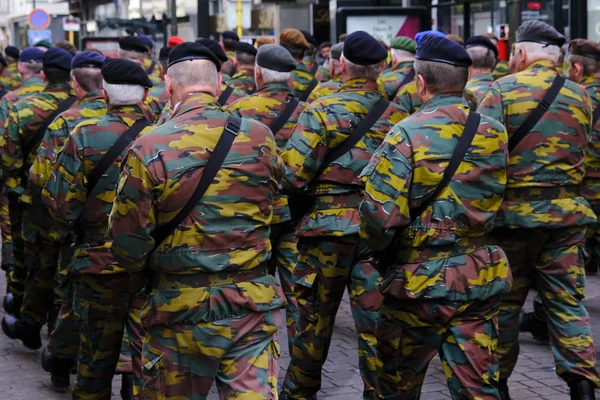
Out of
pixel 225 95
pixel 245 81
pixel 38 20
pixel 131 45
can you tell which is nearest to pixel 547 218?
pixel 225 95

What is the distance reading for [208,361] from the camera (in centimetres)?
461

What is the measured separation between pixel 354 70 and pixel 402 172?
5.94 feet

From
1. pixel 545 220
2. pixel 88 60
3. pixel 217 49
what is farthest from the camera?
pixel 217 49

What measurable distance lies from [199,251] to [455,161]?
4.14 feet

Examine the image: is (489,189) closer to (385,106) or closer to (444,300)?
(444,300)

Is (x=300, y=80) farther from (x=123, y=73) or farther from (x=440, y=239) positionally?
(x=440, y=239)

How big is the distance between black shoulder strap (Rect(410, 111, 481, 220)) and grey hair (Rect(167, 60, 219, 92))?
1077 mm

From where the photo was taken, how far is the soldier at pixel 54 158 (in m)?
6.88

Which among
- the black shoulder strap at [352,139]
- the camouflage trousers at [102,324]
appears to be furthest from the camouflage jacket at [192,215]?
the black shoulder strap at [352,139]

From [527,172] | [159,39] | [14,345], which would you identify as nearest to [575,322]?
[527,172]

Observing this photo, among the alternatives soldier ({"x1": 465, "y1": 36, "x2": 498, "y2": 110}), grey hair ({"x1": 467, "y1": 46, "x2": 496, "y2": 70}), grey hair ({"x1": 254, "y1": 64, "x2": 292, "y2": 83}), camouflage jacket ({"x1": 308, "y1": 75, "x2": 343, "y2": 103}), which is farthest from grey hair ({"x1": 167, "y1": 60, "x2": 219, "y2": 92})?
camouflage jacket ({"x1": 308, "y1": 75, "x2": 343, "y2": 103})

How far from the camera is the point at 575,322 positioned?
6371mm

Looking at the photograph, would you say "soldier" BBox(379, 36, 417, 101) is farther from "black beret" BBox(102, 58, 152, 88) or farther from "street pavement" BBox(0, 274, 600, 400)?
→ "black beret" BBox(102, 58, 152, 88)

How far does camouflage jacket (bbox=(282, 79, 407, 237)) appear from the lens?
6.48 meters
